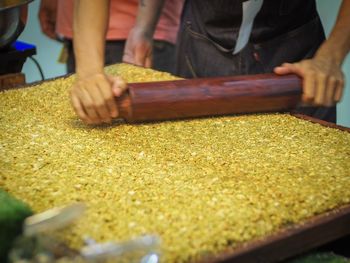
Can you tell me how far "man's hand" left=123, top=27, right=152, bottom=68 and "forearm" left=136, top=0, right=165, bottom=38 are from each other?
0.08ft

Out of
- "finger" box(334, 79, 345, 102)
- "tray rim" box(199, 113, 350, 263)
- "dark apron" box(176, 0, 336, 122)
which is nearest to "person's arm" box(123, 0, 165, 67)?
"dark apron" box(176, 0, 336, 122)

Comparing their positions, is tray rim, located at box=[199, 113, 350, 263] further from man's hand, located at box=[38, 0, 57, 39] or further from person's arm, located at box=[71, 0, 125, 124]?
man's hand, located at box=[38, 0, 57, 39]

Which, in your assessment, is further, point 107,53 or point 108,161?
point 107,53

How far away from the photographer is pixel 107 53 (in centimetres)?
248

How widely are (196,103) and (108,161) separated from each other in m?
0.35

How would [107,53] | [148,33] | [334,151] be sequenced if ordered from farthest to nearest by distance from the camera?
[107,53] < [148,33] < [334,151]

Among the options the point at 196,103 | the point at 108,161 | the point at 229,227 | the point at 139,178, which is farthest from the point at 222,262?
the point at 196,103

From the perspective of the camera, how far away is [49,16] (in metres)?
2.76

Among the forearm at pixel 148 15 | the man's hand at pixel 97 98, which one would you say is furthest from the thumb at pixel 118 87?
the forearm at pixel 148 15

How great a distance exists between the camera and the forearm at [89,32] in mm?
1440

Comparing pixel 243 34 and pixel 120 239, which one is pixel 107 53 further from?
pixel 120 239

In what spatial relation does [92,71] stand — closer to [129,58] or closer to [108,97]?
[108,97]

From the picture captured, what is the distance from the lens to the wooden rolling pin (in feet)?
4.45

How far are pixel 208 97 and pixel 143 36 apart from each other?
0.79 meters
